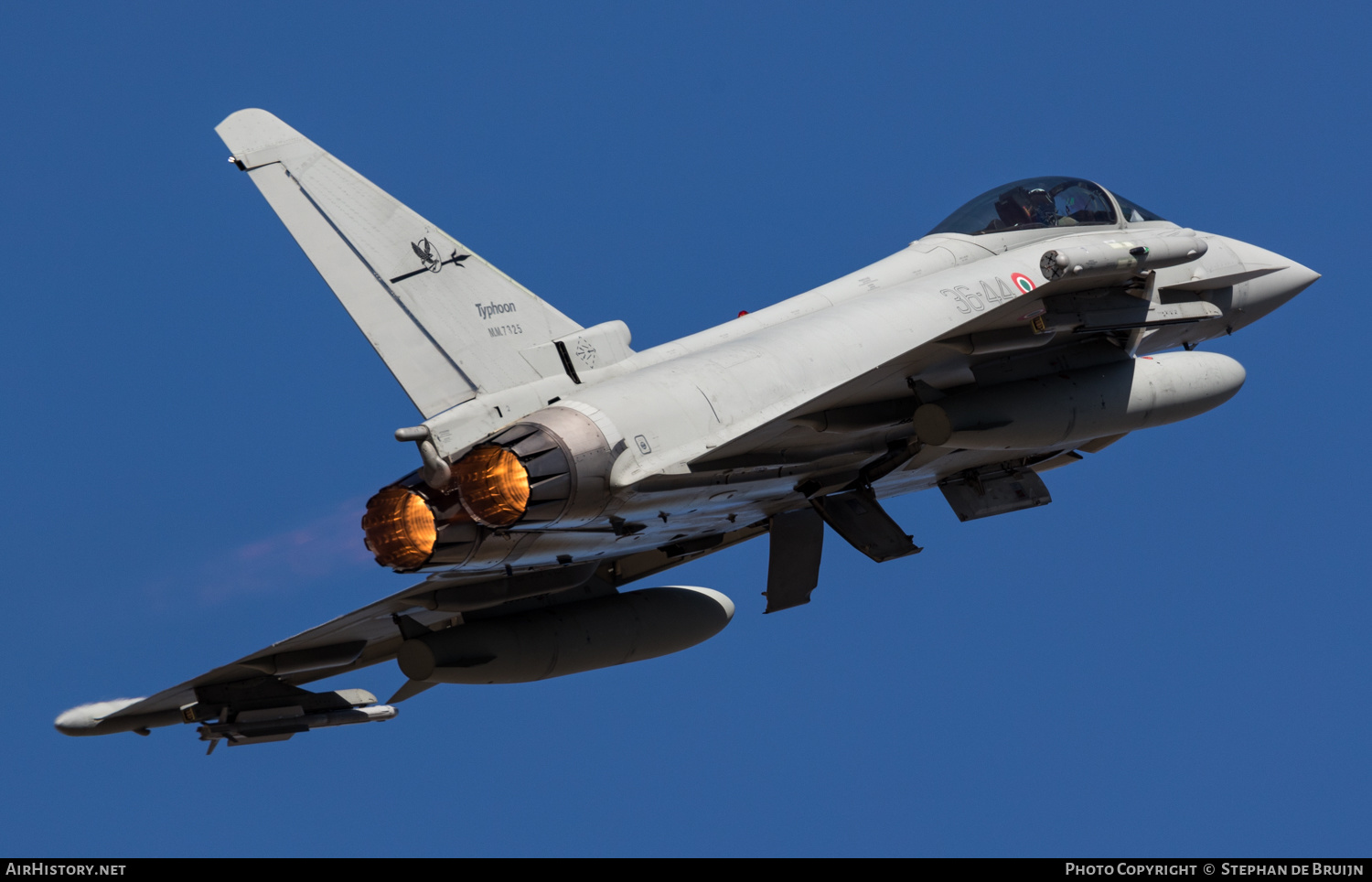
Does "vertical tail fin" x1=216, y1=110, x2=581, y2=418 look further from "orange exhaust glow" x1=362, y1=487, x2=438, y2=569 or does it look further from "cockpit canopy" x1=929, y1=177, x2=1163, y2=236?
"cockpit canopy" x1=929, y1=177, x2=1163, y2=236

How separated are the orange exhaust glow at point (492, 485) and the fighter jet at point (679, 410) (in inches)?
0.7

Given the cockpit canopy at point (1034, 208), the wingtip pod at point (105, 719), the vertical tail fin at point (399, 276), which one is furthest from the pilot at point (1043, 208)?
the wingtip pod at point (105, 719)

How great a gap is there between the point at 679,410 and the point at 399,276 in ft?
8.41

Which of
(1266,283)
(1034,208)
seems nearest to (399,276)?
(1034,208)

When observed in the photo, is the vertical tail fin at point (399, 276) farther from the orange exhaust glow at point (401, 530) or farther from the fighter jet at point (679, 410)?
the orange exhaust glow at point (401, 530)

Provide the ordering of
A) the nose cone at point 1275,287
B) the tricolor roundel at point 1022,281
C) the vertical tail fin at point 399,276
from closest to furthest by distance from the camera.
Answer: the vertical tail fin at point 399,276 → the tricolor roundel at point 1022,281 → the nose cone at point 1275,287

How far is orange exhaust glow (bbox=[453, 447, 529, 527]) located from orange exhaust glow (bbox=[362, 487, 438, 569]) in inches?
13.8

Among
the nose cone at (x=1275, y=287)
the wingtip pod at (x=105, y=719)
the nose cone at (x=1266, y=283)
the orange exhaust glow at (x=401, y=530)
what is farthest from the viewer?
the nose cone at (x=1275, y=287)

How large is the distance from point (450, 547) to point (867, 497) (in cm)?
491

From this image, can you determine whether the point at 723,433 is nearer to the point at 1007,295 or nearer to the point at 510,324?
the point at 510,324

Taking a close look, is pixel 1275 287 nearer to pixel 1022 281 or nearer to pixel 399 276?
pixel 1022 281

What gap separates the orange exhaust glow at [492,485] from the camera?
40.7 ft

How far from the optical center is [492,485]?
12469 millimetres

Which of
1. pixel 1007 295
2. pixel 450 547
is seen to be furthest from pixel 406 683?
pixel 1007 295
